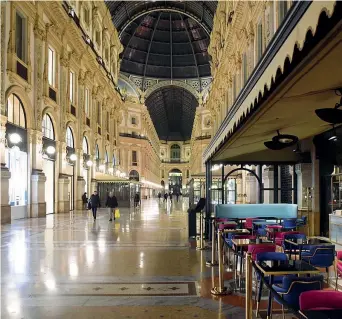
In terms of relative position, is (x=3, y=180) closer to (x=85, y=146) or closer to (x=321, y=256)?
(x=321, y=256)

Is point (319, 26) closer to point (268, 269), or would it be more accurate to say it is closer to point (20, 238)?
point (268, 269)

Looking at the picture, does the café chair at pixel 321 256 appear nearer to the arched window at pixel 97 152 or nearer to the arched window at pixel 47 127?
the arched window at pixel 47 127

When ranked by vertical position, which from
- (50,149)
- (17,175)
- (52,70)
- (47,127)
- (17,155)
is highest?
(52,70)

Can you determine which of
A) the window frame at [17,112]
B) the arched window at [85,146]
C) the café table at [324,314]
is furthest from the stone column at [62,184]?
the café table at [324,314]

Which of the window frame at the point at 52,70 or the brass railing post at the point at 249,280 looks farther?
the window frame at the point at 52,70

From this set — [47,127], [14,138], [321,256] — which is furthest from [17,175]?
[321,256]

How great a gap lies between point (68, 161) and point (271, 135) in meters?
21.9

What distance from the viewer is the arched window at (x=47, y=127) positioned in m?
24.4

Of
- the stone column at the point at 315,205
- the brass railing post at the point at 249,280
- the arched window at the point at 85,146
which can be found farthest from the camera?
the arched window at the point at 85,146

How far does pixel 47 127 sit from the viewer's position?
25000 mm

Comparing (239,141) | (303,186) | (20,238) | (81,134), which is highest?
(81,134)

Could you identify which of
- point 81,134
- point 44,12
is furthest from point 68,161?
point 44,12

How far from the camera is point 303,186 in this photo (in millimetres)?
14297

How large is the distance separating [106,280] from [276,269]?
3.47 m
